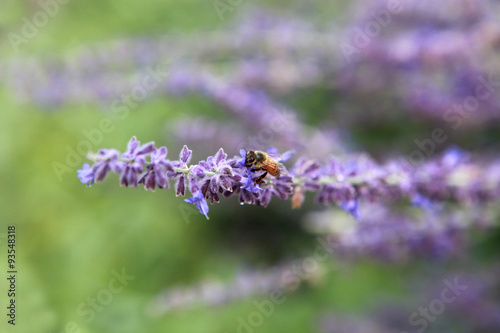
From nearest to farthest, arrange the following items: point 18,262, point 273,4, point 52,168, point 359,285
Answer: point 18,262 < point 359,285 < point 52,168 < point 273,4

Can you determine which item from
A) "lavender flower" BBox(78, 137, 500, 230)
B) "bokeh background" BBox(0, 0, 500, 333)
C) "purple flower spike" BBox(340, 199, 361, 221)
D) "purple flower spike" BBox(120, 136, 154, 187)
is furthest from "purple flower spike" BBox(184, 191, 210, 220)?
"bokeh background" BBox(0, 0, 500, 333)

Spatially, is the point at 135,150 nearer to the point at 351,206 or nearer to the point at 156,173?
the point at 156,173

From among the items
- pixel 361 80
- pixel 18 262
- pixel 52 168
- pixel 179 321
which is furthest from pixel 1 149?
pixel 361 80

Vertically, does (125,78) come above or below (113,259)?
above

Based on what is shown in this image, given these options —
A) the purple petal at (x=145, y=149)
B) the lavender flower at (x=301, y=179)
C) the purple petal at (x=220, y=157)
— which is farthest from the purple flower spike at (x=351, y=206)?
the purple petal at (x=145, y=149)

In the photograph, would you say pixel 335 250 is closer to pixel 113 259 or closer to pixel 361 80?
pixel 361 80

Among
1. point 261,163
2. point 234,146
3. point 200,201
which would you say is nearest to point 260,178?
point 261,163
